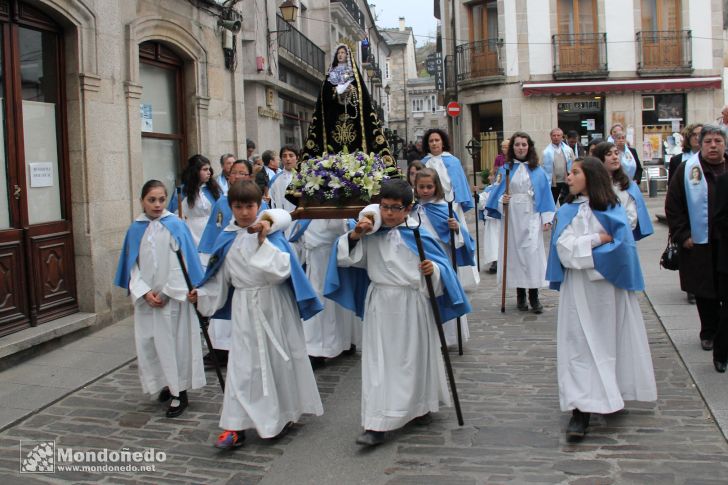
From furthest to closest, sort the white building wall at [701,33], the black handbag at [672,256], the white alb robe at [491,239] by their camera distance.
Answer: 1. the white building wall at [701,33]
2. the white alb robe at [491,239]
3. the black handbag at [672,256]

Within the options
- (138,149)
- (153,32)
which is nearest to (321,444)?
(138,149)

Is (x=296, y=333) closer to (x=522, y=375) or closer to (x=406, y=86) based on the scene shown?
(x=522, y=375)

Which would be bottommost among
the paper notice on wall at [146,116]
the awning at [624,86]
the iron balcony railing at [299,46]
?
the paper notice on wall at [146,116]

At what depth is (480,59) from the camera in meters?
28.4

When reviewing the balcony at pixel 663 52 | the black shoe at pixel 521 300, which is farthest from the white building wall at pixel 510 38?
the black shoe at pixel 521 300

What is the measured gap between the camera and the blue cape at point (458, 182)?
8586 millimetres

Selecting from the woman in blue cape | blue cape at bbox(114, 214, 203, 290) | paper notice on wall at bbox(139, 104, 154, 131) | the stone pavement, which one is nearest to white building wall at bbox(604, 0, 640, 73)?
paper notice on wall at bbox(139, 104, 154, 131)

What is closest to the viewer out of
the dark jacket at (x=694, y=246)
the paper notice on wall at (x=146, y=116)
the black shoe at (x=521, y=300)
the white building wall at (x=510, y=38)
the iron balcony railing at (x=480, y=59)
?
the dark jacket at (x=694, y=246)

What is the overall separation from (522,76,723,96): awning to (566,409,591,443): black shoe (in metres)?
23.7

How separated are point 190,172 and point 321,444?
4.19 metres

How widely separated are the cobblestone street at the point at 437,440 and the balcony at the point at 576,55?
22.4m

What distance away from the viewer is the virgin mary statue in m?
7.21

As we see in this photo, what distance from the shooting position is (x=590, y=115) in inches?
1093

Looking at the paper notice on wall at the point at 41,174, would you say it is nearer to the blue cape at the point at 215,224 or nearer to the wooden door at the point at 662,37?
the blue cape at the point at 215,224
